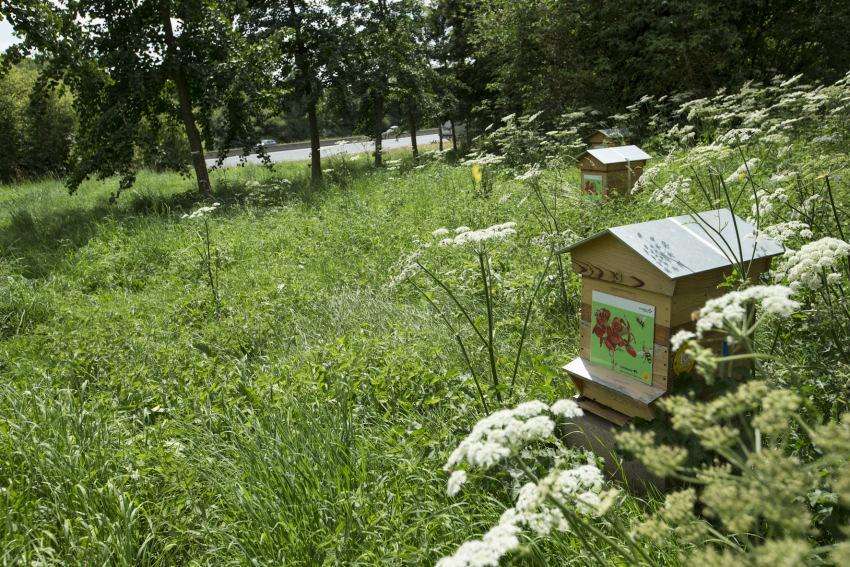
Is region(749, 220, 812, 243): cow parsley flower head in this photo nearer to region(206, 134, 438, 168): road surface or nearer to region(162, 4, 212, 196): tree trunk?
region(162, 4, 212, 196): tree trunk

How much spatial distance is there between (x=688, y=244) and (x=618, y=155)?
14.4ft

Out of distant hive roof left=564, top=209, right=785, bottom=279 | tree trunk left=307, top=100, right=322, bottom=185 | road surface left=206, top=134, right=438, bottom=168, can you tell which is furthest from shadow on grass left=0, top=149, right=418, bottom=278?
distant hive roof left=564, top=209, right=785, bottom=279

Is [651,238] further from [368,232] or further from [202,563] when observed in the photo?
[368,232]

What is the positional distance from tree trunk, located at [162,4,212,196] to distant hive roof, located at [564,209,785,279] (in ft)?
35.3

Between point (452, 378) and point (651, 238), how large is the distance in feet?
5.13

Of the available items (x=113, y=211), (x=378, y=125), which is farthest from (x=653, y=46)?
(x=113, y=211)

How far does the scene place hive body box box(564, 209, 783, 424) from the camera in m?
2.46

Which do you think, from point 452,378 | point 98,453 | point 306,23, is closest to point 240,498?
point 98,453

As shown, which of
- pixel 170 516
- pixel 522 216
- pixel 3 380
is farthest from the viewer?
pixel 522 216

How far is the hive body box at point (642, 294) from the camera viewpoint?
2.46 m

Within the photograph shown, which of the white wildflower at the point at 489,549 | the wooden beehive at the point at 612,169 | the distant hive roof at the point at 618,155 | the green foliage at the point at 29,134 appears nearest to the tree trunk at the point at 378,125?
the wooden beehive at the point at 612,169

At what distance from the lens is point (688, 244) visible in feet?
8.43

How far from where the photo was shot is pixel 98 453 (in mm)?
3188

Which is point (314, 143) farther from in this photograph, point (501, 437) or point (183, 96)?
point (501, 437)
